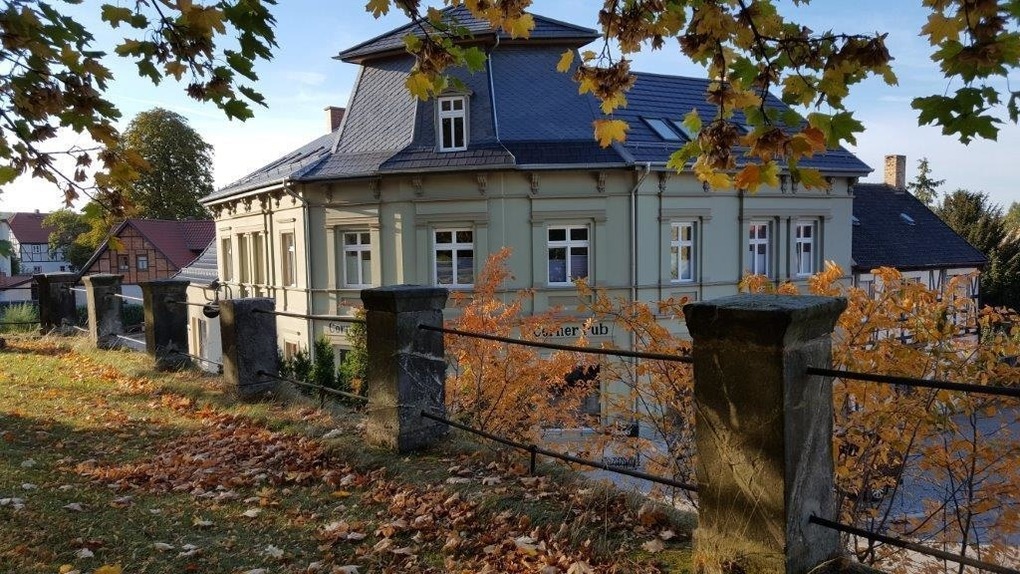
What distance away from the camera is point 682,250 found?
20688mm

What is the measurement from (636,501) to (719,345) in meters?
1.43

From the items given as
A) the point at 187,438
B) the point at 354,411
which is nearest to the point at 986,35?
the point at 354,411

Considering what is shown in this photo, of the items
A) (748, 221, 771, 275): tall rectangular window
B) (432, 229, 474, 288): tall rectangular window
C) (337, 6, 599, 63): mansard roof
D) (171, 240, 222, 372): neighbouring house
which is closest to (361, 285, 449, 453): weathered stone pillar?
(432, 229, 474, 288): tall rectangular window

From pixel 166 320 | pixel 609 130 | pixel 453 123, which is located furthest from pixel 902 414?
pixel 453 123

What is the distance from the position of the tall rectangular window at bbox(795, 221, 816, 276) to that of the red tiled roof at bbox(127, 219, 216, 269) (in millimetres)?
32965

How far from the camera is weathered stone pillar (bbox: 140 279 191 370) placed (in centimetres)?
Answer: 921

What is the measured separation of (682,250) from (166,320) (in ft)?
48.2

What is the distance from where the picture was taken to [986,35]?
9.96ft

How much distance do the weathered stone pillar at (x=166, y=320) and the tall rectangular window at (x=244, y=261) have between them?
17268mm

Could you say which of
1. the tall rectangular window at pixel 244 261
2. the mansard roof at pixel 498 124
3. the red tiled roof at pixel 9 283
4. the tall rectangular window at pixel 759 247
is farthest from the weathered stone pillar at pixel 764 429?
the tall rectangular window at pixel 244 261

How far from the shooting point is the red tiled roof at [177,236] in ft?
→ 136

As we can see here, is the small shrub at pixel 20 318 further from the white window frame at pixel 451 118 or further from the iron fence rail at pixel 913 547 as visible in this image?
the iron fence rail at pixel 913 547

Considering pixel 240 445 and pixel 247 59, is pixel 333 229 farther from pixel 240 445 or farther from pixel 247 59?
pixel 247 59

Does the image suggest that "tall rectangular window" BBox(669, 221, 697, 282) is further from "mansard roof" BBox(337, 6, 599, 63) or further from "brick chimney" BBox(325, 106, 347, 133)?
"brick chimney" BBox(325, 106, 347, 133)
